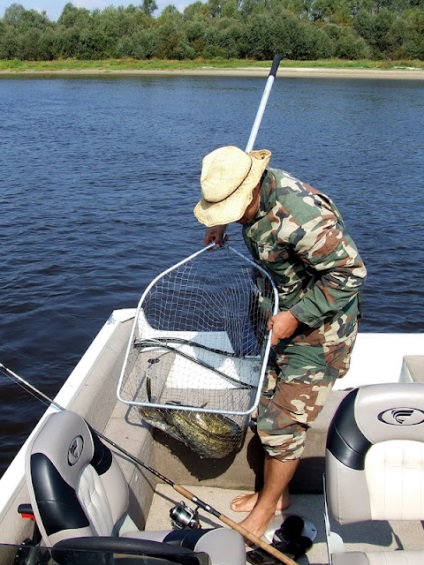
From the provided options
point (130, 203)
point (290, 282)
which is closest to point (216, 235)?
point (290, 282)

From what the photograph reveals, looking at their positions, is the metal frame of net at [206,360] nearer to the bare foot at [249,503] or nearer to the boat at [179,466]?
the boat at [179,466]

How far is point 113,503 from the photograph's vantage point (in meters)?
2.77

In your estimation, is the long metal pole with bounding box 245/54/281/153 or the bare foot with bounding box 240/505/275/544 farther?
the long metal pole with bounding box 245/54/281/153

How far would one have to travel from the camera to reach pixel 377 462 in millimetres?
2736

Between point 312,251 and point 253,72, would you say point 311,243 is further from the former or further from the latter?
point 253,72

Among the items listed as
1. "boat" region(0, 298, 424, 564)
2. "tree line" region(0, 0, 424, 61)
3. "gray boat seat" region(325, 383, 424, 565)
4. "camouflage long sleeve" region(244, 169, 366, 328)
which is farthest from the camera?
"tree line" region(0, 0, 424, 61)

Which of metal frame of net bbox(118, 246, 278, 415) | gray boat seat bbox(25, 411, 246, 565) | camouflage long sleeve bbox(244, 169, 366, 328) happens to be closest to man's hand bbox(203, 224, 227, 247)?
metal frame of net bbox(118, 246, 278, 415)

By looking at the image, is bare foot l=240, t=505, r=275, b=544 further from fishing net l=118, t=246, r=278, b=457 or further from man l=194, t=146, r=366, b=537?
fishing net l=118, t=246, r=278, b=457

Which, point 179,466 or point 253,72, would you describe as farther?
point 253,72

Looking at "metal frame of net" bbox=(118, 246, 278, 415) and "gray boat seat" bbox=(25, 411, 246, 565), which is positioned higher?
"gray boat seat" bbox=(25, 411, 246, 565)

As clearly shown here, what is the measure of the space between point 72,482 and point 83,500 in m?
0.10

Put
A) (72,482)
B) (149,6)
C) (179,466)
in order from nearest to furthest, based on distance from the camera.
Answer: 1. (72,482)
2. (179,466)
3. (149,6)

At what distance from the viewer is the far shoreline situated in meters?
56.7

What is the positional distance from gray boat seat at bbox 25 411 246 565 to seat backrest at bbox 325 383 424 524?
1.65ft
